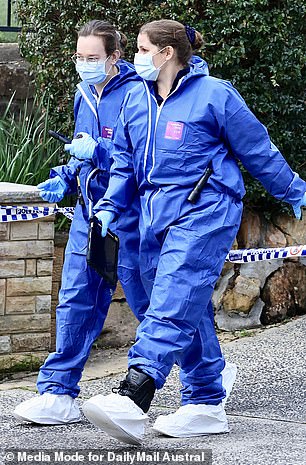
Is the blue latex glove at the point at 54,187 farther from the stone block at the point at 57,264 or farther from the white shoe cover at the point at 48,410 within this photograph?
the stone block at the point at 57,264

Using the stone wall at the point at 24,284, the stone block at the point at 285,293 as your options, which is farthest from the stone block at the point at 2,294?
the stone block at the point at 285,293

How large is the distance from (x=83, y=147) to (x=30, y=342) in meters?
1.70

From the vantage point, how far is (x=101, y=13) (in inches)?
261

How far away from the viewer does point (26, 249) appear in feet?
19.5

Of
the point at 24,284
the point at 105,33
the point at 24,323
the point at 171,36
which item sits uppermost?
the point at 171,36

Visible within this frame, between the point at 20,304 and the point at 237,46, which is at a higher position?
the point at 237,46

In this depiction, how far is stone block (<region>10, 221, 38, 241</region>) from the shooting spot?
5892mm

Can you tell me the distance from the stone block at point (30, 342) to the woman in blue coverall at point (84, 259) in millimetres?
1198

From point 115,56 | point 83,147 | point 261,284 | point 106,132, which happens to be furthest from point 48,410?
point 261,284

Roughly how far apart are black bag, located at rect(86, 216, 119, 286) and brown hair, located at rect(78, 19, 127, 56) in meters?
0.93

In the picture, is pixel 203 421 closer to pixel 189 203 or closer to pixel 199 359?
pixel 199 359

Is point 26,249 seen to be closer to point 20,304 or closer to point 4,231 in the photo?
point 4,231

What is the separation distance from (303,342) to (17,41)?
10.3ft

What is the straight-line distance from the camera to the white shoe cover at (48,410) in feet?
15.2
